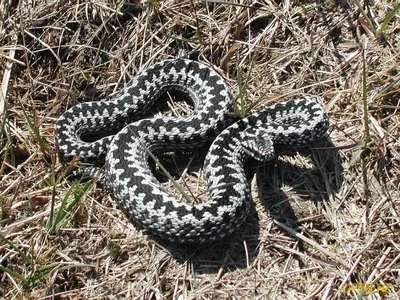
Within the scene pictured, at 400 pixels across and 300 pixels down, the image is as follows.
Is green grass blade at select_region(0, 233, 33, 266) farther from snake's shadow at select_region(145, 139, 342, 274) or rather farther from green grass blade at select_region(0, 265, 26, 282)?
snake's shadow at select_region(145, 139, 342, 274)

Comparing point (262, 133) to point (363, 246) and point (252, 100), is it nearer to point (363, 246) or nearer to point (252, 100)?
point (252, 100)

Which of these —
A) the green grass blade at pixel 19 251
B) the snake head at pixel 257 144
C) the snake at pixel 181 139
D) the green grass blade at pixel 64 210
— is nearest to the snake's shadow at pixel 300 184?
the snake at pixel 181 139

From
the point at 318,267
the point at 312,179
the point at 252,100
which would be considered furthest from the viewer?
the point at 252,100

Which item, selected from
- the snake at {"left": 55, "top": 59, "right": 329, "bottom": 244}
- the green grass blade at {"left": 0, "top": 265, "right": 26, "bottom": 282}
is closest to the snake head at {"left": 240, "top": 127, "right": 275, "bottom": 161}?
the snake at {"left": 55, "top": 59, "right": 329, "bottom": 244}

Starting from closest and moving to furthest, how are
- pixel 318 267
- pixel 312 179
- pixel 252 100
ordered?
pixel 318 267
pixel 312 179
pixel 252 100

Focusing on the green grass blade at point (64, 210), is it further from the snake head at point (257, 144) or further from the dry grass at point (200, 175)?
the snake head at point (257, 144)

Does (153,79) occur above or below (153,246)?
above

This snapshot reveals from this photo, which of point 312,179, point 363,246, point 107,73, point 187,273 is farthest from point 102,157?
point 363,246
